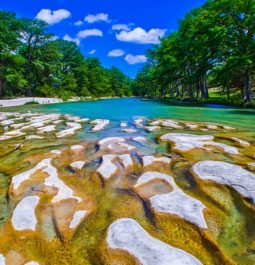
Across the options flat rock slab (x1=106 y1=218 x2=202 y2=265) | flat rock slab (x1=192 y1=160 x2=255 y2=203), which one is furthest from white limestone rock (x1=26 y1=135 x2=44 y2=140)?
flat rock slab (x1=106 y1=218 x2=202 y2=265)

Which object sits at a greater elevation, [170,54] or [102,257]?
[170,54]

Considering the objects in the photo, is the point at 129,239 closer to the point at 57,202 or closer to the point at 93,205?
the point at 93,205

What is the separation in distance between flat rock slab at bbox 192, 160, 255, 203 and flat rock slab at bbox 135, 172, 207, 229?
2.02ft

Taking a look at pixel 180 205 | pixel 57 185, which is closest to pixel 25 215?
pixel 57 185

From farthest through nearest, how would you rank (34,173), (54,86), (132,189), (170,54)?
(54,86) < (170,54) < (34,173) < (132,189)

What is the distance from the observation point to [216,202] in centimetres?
312

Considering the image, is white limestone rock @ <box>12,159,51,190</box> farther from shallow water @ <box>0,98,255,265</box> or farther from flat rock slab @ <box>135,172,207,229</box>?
flat rock slab @ <box>135,172,207,229</box>

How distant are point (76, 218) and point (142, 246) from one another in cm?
94

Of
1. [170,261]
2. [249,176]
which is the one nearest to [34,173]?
[170,261]

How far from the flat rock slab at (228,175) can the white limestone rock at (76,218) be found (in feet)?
6.11

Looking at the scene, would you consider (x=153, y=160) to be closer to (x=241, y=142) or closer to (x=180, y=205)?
(x=180, y=205)

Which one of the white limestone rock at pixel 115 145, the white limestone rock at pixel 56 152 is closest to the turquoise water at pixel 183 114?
the white limestone rock at pixel 115 145

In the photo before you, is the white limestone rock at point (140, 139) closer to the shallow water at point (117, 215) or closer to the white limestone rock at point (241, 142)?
the shallow water at point (117, 215)

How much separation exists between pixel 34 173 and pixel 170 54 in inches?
1677
